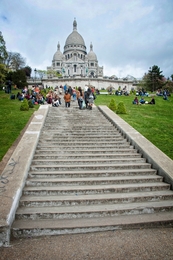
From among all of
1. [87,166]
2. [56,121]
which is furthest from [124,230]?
[56,121]

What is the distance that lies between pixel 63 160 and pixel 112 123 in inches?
197

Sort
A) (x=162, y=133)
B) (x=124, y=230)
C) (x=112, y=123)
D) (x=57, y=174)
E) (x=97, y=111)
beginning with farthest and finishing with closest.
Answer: (x=97, y=111), (x=112, y=123), (x=162, y=133), (x=57, y=174), (x=124, y=230)

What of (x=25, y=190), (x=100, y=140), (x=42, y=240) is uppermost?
(x=100, y=140)

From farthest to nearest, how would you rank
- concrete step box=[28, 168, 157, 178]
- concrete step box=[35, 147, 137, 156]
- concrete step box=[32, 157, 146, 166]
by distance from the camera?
→ concrete step box=[35, 147, 137, 156]
concrete step box=[32, 157, 146, 166]
concrete step box=[28, 168, 157, 178]

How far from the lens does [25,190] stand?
4789 mm

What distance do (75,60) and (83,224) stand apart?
273 feet

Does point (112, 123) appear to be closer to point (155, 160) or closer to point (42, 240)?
point (155, 160)

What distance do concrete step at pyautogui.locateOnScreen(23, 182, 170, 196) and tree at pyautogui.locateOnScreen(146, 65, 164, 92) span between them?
48599 mm

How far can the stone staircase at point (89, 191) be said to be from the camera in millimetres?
4035

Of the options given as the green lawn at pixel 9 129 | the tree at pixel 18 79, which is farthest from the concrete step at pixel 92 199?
the tree at pixel 18 79

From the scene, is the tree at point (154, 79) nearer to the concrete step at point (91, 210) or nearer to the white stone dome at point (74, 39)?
the white stone dome at point (74, 39)

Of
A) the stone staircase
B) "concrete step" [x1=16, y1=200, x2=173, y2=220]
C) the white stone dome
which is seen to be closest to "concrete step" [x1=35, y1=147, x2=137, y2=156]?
the stone staircase

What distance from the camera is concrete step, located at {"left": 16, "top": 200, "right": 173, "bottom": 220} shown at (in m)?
4.15

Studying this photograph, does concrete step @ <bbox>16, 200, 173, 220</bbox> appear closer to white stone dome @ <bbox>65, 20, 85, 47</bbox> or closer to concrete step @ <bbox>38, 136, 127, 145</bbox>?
concrete step @ <bbox>38, 136, 127, 145</bbox>
